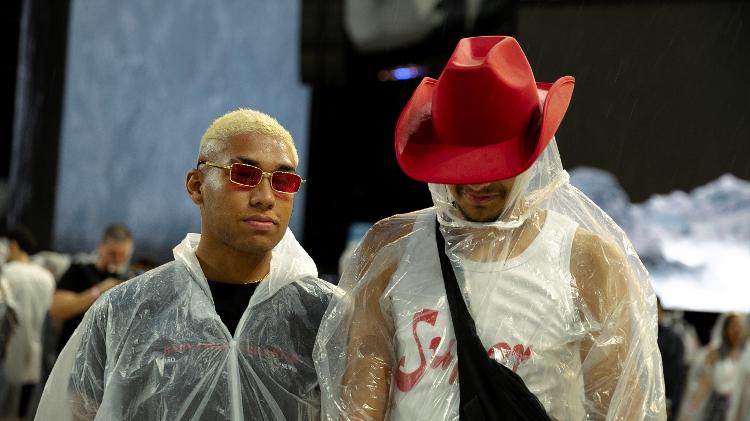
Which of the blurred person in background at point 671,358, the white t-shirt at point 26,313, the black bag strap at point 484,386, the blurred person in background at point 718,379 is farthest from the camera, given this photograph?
the blurred person in background at point 718,379

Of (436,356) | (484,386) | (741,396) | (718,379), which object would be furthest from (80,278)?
(718,379)

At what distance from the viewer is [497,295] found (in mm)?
2115

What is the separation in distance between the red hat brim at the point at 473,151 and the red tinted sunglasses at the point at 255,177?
0.99 feet

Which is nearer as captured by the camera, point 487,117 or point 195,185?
point 487,117

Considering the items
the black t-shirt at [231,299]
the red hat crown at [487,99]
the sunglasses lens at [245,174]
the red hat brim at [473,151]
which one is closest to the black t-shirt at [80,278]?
the black t-shirt at [231,299]

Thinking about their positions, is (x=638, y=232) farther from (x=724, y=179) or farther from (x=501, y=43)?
(x=501, y=43)

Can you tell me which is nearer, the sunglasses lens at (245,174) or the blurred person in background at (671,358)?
the sunglasses lens at (245,174)

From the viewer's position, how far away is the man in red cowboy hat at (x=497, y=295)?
205 cm

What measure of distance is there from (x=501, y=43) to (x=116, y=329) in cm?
107

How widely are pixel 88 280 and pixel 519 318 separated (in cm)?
309

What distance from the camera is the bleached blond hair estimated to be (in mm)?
2424

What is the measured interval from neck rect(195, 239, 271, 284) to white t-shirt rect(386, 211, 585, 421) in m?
0.41

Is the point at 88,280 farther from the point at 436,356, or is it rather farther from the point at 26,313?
the point at 436,356

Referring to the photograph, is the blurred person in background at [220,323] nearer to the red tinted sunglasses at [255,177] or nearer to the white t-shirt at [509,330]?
the red tinted sunglasses at [255,177]
